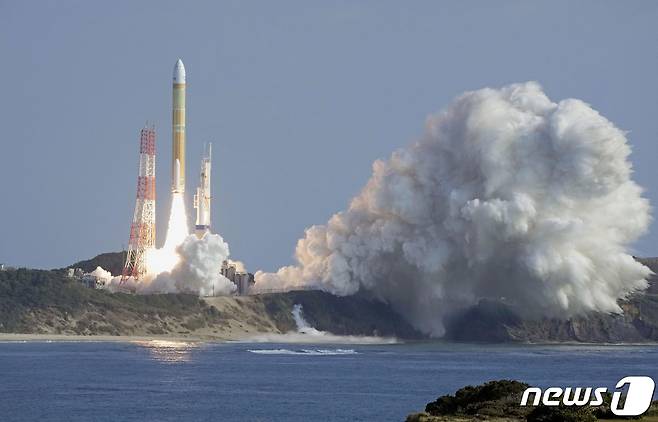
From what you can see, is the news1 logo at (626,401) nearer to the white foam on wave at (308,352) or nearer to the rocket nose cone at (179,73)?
the white foam on wave at (308,352)

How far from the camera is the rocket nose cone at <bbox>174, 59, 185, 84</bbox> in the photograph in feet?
595

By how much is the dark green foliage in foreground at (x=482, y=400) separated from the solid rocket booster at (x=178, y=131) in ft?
383

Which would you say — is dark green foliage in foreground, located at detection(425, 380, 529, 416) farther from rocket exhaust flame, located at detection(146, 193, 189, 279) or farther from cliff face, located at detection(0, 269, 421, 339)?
cliff face, located at detection(0, 269, 421, 339)

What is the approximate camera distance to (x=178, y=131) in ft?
607

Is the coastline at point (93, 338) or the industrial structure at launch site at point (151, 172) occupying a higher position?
the industrial structure at launch site at point (151, 172)

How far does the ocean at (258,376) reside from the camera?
87.6m

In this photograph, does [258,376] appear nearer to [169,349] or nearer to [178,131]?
[169,349]

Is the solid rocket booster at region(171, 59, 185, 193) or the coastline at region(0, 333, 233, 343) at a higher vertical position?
the solid rocket booster at region(171, 59, 185, 193)

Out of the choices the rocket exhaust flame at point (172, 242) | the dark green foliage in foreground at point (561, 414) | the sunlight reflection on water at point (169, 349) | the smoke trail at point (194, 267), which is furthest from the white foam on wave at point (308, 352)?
the dark green foliage in foreground at point (561, 414)

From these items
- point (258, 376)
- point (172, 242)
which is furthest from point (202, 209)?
point (258, 376)

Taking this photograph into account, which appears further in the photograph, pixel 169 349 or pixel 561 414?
pixel 169 349

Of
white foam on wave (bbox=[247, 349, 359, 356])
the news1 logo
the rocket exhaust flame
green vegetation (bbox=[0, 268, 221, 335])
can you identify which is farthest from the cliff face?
the news1 logo

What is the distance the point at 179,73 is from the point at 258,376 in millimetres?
71722

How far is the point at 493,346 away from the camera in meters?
192
